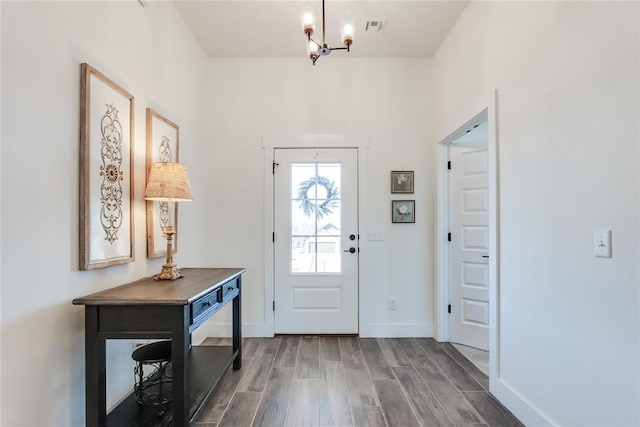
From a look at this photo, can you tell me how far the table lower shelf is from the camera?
1.73 m

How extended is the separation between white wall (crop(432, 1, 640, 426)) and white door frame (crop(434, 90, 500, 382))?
48 millimetres

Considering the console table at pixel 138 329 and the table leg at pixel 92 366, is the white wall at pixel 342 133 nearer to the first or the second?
the console table at pixel 138 329

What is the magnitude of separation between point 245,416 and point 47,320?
1.23 metres

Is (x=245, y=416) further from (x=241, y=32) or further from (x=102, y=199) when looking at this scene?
(x=241, y=32)

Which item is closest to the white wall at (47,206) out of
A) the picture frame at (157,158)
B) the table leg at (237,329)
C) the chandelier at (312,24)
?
the picture frame at (157,158)

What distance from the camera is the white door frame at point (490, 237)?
2.16 metres

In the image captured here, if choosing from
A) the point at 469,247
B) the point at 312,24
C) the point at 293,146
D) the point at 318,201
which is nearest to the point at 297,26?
the point at 312,24

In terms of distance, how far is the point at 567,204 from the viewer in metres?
1.57

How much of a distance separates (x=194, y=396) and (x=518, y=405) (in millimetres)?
1994

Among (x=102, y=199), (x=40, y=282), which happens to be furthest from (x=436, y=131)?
(x=40, y=282)

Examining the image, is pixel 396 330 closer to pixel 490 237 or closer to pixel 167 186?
pixel 490 237

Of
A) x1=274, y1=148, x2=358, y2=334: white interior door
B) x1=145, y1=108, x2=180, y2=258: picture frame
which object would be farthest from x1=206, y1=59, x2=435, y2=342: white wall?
x1=145, y1=108, x2=180, y2=258: picture frame

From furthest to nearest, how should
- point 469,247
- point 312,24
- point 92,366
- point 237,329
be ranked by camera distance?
1. point 469,247
2. point 237,329
3. point 312,24
4. point 92,366

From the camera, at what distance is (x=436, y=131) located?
3332mm
